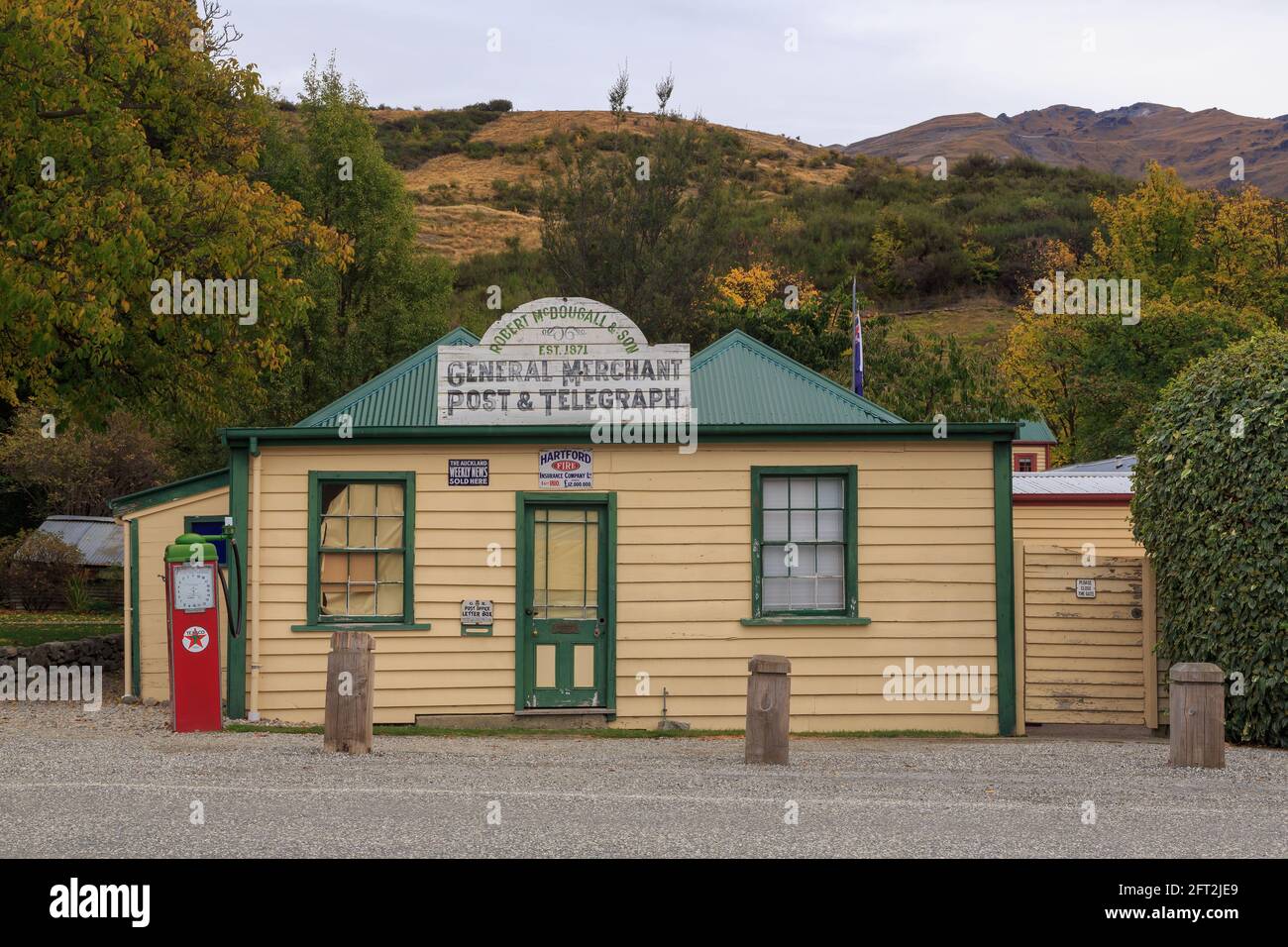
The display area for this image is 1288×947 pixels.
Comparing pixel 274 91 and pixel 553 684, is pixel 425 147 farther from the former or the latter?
pixel 553 684

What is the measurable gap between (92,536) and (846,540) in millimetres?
20967

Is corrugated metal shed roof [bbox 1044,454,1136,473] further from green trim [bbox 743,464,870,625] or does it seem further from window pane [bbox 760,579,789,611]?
window pane [bbox 760,579,789,611]

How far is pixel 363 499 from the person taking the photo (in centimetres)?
1420

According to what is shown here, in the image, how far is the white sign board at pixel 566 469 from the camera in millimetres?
14258

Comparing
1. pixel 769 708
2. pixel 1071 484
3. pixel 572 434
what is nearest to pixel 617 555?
pixel 572 434

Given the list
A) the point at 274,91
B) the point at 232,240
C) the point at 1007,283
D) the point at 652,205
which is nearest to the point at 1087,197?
the point at 1007,283

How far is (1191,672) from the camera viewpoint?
1123cm

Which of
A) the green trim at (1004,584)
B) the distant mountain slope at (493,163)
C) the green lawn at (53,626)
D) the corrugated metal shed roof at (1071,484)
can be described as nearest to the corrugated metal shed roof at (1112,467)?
the corrugated metal shed roof at (1071,484)

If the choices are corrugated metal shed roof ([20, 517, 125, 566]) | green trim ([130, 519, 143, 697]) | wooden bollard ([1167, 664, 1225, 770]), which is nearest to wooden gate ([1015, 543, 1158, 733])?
wooden bollard ([1167, 664, 1225, 770])

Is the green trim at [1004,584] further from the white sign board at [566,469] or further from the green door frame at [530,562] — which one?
Result: the white sign board at [566,469]

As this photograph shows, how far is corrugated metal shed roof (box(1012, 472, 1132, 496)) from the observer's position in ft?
64.5

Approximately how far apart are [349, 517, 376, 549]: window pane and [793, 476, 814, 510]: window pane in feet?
14.1

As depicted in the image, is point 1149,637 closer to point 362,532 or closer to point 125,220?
point 362,532

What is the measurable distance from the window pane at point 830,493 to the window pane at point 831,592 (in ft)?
2.47
